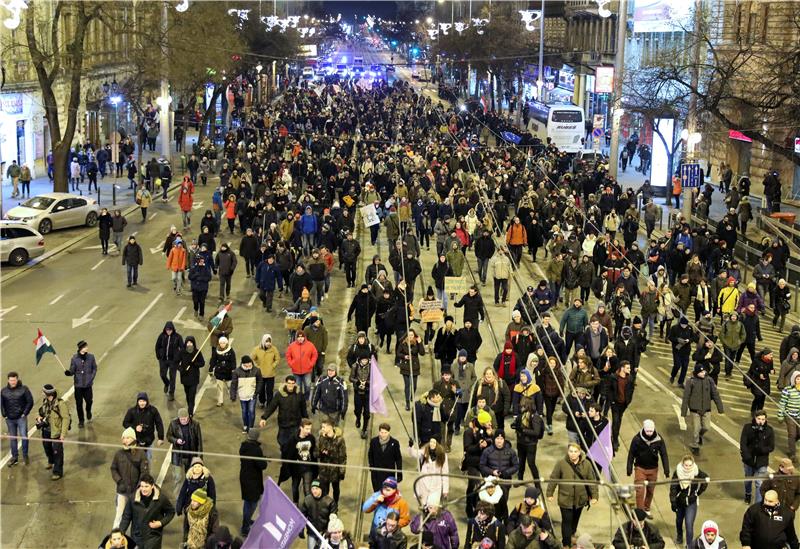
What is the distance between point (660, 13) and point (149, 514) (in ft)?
134

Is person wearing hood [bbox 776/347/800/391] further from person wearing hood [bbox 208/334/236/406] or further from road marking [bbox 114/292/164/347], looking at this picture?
road marking [bbox 114/292/164/347]

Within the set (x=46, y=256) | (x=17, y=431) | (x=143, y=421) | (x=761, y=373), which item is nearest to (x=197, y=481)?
(x=143, y=421)

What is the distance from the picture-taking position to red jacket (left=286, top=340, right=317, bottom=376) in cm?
1828

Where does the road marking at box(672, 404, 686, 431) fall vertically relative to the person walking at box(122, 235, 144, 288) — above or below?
below

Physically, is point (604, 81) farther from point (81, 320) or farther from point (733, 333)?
point (733, 333)

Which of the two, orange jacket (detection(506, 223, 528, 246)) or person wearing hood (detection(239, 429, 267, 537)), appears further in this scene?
orange jacket (detection(506, 223, 528, 246))

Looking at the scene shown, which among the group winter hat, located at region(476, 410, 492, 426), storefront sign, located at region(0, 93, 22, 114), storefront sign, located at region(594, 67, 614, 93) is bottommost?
winter hat, located at region(476, 410, 492, 426)

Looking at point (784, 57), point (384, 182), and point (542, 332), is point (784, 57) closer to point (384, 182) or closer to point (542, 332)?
point (384, 182)

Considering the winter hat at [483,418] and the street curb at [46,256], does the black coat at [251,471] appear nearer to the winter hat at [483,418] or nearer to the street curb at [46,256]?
the winter hat at [483,418]

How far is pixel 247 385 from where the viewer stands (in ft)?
56.6

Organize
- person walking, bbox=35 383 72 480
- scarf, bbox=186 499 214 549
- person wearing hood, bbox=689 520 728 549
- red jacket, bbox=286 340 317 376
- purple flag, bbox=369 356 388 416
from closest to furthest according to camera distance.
Answer: person wearing hood, bbox=689 520 728 549 < scarf, bbox=186 499 214 549 < person walking, bbox=35 383 72 480 < purple flag, bbox=369 356 388 416 < red jacket, bbox=286 340 317 376

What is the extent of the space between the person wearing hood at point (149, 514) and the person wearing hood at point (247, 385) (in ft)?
15.0

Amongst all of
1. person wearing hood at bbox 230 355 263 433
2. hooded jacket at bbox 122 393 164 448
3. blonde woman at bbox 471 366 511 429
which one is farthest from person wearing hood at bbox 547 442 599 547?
person wearing hood at bbox 230 355 263 433

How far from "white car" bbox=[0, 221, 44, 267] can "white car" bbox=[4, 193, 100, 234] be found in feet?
12.4
